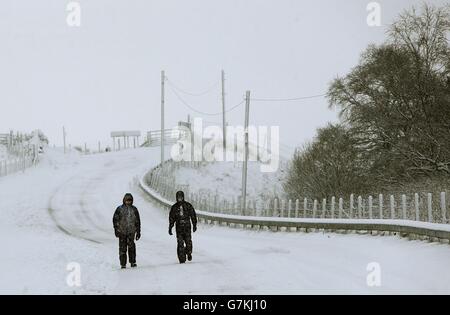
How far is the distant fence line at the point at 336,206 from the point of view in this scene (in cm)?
2044

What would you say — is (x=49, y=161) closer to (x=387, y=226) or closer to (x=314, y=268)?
(x=387, y=226)

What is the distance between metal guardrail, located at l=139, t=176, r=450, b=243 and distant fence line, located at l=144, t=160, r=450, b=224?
107 cm

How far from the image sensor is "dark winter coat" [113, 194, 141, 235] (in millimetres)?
14578

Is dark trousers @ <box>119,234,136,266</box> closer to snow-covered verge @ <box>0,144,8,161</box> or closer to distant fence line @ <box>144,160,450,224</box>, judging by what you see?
distant fence line @ <box>144,160,450,224</box>

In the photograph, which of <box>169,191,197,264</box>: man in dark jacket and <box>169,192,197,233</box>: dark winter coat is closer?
<box>169,191,197,264</box>: man in dark jacket

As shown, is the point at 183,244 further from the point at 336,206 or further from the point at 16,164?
the point at 16,164

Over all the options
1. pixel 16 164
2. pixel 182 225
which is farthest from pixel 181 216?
pixel 16 164

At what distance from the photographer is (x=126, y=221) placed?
48.0 feet

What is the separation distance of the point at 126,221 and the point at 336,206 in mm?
23461

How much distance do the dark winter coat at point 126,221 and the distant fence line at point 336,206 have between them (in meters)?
8.13

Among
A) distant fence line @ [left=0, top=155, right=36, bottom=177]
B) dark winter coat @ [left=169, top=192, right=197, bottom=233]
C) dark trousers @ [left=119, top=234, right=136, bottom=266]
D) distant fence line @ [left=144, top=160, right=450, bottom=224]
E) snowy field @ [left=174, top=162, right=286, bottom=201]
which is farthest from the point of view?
snowy field @ [left=174, top=162, right=286, bottom=201]

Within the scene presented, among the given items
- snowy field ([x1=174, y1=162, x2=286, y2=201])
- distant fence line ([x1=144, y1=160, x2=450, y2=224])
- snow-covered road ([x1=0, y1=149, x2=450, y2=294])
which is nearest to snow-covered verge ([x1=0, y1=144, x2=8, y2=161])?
distant fence line ([x1=144, y1=160, x2=450, y2=224])

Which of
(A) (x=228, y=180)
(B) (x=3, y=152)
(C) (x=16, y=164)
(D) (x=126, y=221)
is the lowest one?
(D) (x=126, y=221)

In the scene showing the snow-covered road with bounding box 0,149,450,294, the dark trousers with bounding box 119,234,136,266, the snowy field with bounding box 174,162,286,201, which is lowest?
the snow-covered road with bounding box 0,149,450,294
